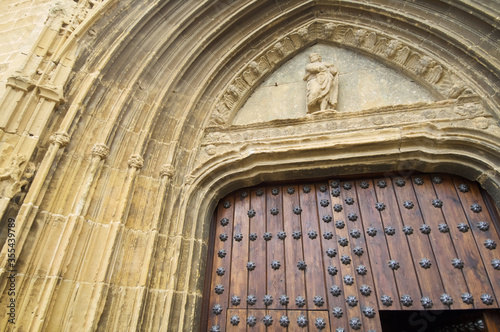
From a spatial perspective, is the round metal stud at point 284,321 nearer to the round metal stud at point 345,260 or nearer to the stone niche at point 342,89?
the round metal stud at point 345,260

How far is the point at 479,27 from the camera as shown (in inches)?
120

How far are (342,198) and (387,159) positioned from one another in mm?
567

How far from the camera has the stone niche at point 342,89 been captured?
336cm

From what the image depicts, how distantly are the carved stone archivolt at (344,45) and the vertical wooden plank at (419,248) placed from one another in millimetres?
1079

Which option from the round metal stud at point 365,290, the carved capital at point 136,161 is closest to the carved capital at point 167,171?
the carved capital at point 136,161

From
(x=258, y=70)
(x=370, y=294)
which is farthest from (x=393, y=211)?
(x=258, y=70)

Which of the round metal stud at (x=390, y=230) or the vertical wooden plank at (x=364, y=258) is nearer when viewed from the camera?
the vertical wooden plank at (x=364, y=258)

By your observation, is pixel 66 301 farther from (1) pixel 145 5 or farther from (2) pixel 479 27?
(2) pixel 479 27

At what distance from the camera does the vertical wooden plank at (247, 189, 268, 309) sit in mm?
2861

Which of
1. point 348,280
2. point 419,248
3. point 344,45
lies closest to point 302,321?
point 348,280

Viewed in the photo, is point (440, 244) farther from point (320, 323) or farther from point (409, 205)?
point (320, 323)

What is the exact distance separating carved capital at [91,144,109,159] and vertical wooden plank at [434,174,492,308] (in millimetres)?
3079

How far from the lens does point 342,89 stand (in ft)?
11.6

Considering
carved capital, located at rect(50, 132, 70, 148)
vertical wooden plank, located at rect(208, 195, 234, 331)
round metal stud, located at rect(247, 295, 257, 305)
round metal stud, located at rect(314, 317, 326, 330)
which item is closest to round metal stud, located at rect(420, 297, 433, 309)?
round metal stud, located at rect(314, 317, 326, 330)
